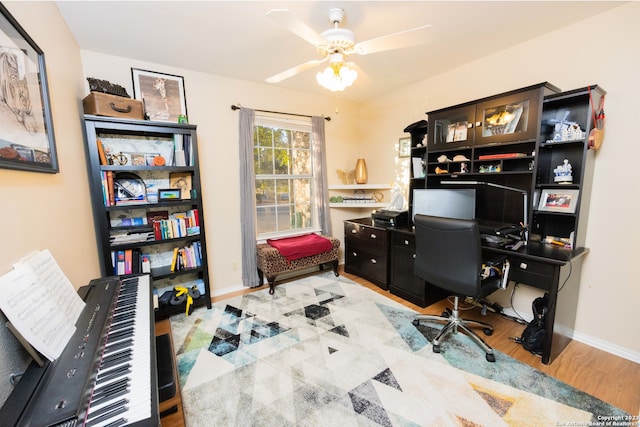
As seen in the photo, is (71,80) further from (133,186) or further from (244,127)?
(244,127)

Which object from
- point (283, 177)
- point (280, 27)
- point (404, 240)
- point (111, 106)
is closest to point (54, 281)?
point (111, 106)

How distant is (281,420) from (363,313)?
124 cm

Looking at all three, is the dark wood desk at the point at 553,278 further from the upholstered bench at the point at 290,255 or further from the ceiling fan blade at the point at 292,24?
the ceiling fan blade at the point at 292,24

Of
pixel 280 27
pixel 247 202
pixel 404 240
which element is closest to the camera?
pixel 280 27

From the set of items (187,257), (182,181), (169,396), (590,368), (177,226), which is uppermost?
(182,181)

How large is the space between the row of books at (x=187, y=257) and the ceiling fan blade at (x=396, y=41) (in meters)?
2.26

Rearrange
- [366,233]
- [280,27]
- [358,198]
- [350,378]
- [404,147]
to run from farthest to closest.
→ [358,198] → [404,147] → [366,233] → [280,27] → [350,378]

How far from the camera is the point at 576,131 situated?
182cm

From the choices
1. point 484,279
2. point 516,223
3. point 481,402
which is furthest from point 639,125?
point 481,402

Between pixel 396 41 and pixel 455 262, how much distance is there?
1.51 m

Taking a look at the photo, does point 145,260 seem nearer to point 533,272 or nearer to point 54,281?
point 54,281

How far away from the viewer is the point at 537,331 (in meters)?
1.87

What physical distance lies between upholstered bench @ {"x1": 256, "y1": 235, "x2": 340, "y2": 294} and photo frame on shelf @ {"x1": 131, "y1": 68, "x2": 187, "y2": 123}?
1649mm

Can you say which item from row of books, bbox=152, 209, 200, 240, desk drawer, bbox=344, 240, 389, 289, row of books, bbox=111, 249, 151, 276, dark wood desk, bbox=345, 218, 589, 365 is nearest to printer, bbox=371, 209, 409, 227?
desk drawer, bbox=344, 240, 389, 289
